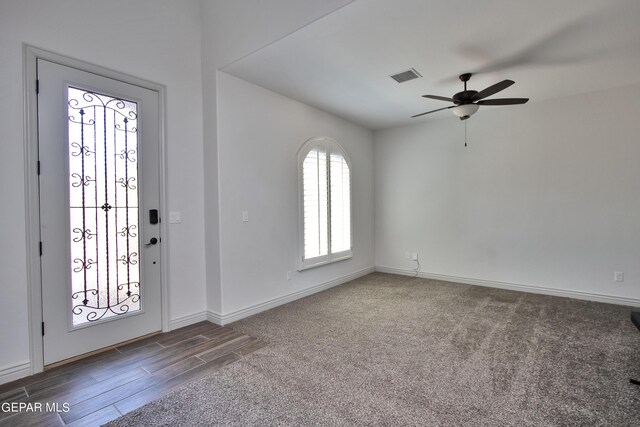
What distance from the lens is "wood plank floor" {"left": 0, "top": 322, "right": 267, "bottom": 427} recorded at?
2033 millimetres

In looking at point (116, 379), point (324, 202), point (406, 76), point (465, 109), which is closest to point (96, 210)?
point (116, 379)

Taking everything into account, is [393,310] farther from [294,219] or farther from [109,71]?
[109,71]

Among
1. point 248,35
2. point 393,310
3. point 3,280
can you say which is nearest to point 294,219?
point 393,310

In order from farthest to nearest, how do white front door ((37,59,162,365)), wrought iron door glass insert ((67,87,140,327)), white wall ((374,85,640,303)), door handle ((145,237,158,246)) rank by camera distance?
white wall ((374,85,640,303)), door handle ((145,237,158,246)), wrought iron door glass insert ((67,87,140,327)), white front door ((37,59,162,365))

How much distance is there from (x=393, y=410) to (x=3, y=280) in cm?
304

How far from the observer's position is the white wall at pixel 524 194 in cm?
411

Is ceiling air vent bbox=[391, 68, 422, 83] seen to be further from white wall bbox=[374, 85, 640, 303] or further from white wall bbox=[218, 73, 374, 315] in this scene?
white wall bbox=[374, 85, 640, 303]

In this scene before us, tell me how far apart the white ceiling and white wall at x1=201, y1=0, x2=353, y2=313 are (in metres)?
0.11

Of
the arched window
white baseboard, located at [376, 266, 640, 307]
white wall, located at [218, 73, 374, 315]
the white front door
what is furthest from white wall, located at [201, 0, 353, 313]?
white baseboard, located at [376, 266, 640, 307]

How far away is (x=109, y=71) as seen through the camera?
2.92 m

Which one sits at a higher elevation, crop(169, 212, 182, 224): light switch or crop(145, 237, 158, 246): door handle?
crop(169, 212, 182, 224): light switch

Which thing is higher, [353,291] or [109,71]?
[109,71]

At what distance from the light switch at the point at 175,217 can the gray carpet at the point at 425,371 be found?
1.37 metres

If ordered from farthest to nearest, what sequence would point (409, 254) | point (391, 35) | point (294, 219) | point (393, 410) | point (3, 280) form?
point (409, 254), point (294, 219), point (391, 35), point (3, 280), point (393, 410)
